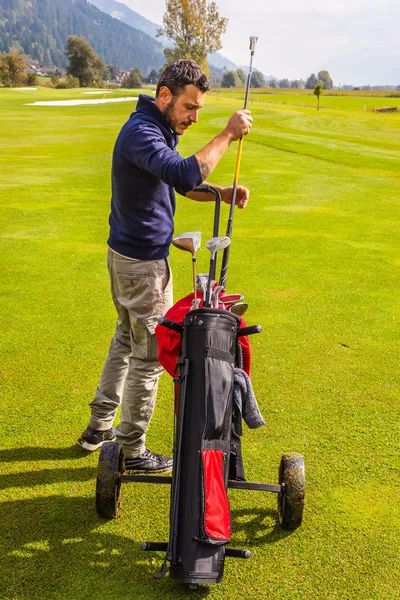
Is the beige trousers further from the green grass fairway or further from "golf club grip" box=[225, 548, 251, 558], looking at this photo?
"golf club grip" box=[225, 548, 251, 558]

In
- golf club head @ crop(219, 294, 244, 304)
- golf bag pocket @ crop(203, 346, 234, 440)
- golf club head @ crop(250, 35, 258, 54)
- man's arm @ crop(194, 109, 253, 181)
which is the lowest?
golf bag pocket @ crop(203, 346, 234, 440)

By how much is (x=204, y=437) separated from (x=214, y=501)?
0.28 m

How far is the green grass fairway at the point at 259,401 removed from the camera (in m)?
2.85

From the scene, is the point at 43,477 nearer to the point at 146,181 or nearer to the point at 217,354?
the point at 217,354

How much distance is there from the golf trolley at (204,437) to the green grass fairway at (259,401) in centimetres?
21

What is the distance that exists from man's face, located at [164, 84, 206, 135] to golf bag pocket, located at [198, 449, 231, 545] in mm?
1710

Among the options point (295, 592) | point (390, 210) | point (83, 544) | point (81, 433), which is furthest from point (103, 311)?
point (390, 210)

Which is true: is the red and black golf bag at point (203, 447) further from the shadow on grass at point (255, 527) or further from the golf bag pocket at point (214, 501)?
the shadow on grass at point (255, 527)

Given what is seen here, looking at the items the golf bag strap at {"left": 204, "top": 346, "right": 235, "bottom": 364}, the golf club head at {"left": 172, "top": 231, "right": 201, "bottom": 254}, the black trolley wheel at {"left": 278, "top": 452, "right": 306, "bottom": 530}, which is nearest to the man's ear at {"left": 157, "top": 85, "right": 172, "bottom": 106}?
the golf club head at {"left": 172, "top": 231, "right": 201, "bottom": 254}

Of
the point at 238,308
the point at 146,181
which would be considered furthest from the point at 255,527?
the point at 146,181

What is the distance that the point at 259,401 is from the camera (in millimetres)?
4320

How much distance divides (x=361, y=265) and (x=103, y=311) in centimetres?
339

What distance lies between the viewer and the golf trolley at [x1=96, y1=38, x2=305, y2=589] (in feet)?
8.57

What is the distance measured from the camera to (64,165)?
45.7 ft
